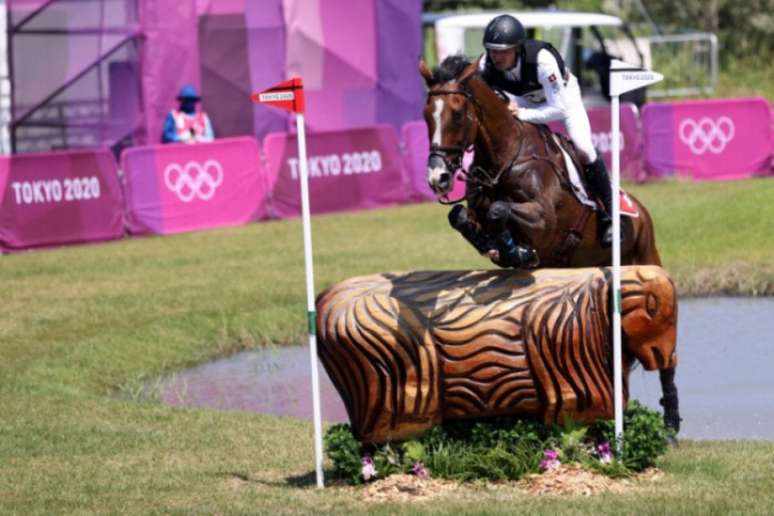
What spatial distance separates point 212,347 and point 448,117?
22.8 feet

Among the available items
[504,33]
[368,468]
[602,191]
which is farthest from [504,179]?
[368,468]

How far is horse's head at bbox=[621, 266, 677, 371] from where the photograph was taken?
9398 mm

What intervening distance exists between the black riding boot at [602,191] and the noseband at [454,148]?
1543mm

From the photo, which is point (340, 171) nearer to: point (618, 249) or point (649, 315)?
point (649, 315)

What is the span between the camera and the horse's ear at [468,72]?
9227 millimetres

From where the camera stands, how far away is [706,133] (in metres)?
26.1

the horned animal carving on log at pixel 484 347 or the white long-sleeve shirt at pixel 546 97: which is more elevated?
the white long-sleeve shirt at pixel 546 97

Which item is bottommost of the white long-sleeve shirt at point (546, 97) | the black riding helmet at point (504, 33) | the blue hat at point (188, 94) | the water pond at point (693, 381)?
the water pond at point (693, 381)

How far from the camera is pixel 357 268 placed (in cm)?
1866

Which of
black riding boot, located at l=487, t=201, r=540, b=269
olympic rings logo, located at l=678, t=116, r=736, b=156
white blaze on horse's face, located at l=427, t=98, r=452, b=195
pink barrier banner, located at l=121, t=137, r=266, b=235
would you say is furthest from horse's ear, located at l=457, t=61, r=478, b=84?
olympic rings logo, located at l=678, t=116, r=736, b=156

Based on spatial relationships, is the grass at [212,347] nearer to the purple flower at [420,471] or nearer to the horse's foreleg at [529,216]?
the purple flower at [420,471]

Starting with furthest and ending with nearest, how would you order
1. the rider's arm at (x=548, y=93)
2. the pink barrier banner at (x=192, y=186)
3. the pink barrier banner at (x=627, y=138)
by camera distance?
the pink barrier banner at (x=627, y=138), the pink barrier banner at (x=192, y=186), the rider's arm at (x=548, y=93)

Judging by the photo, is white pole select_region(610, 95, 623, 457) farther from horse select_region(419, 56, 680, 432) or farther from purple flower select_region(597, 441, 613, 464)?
horse select_region(419, 56, 680, 432)

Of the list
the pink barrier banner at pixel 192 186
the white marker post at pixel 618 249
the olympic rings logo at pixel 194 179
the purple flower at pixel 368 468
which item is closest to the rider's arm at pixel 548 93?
the white marker post at pixel 618 249
